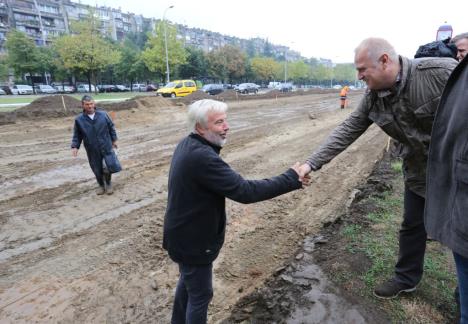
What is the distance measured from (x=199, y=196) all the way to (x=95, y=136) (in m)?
4.94

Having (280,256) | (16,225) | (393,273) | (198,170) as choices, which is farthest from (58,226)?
(393,273)

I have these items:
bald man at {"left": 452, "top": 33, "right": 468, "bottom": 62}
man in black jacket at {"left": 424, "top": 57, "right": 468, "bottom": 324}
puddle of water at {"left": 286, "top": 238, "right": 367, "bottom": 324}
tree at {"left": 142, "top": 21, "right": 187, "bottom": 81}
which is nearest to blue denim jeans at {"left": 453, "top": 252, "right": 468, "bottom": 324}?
man in black jacket at {"left": 424, "top": 57, "right": 468, "bottom": 324}

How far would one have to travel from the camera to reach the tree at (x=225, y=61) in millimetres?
57312

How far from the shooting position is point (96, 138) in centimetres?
648

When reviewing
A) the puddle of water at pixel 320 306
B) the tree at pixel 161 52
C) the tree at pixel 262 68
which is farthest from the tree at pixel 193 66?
the puddle of water at pixel 320 306

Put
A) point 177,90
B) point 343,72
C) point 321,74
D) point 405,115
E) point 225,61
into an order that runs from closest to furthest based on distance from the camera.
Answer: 1. point 405,115
2. point 177,90
3. point 225,61
4. point 321,74
5. point 343,72

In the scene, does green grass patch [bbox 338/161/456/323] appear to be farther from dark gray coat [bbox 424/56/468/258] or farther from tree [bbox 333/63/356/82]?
tree [bbox 333/63/356/82]

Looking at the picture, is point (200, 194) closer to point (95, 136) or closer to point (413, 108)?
point (413, 108)

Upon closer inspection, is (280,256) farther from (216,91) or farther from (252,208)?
(216,91)

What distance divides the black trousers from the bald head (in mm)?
1047

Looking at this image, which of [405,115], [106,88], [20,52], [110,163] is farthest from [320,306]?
[106,88]

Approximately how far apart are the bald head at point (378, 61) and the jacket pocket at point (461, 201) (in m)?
1.23

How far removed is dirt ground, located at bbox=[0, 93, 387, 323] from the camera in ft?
11.5

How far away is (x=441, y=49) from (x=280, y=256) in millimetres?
2900
